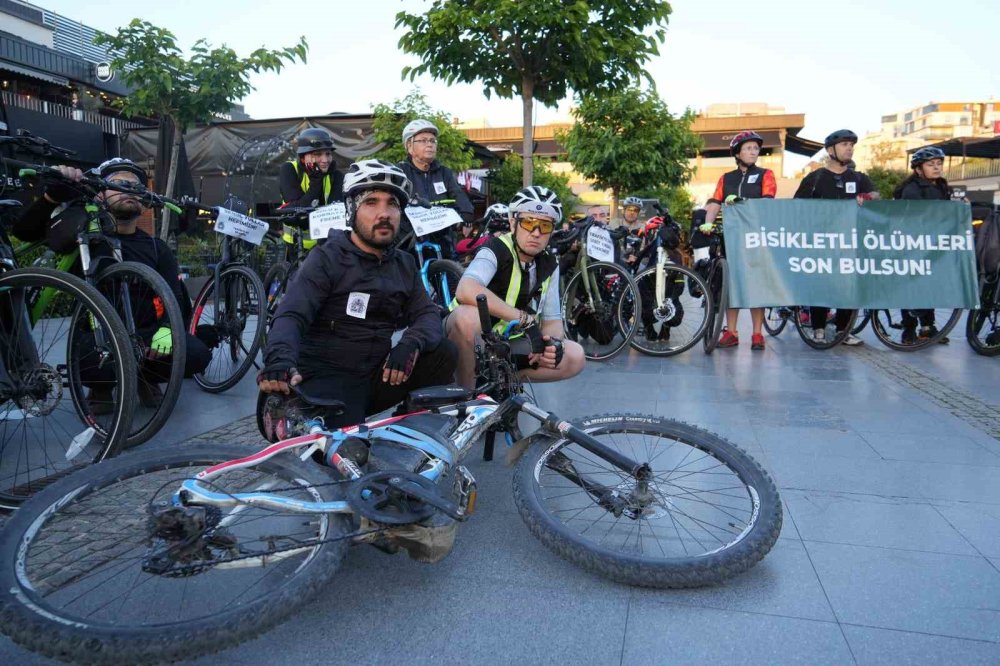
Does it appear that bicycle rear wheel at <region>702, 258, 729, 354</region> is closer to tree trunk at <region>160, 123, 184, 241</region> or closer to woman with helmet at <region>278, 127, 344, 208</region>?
woman with helmet at <region>278, 127, 344, 208</region>

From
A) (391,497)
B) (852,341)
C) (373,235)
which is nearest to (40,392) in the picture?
(373,235)

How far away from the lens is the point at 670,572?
2271mm

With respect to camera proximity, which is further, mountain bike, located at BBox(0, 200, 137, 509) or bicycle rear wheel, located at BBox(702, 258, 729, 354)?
bicycle rear wheel, located at BBox(702, 258, 729, 354)

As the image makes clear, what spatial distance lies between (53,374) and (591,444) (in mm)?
2245

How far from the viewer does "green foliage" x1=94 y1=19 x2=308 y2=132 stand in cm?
866

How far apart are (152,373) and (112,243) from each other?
846mm

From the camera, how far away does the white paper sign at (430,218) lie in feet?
18.4

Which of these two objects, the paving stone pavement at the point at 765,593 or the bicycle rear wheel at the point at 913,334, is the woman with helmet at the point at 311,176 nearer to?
the paving stone pavement at the point at 765,593

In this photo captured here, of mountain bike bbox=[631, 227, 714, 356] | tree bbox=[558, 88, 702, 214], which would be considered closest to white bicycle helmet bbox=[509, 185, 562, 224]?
mountain bike bbox=[631, 227, 714, 356]

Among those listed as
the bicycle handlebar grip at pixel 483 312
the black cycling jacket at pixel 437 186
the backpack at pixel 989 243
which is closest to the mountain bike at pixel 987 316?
the backpack at pixel 989 243

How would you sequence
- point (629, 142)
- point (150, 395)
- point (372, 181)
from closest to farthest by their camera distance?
point (372, 181) → point (150, 395) → point (629, 142)

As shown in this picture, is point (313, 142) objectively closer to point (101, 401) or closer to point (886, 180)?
point (101, 401)

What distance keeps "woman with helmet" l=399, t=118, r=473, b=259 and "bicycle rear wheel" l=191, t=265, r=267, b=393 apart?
1523 millimetres

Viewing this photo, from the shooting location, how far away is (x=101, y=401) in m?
3.84
